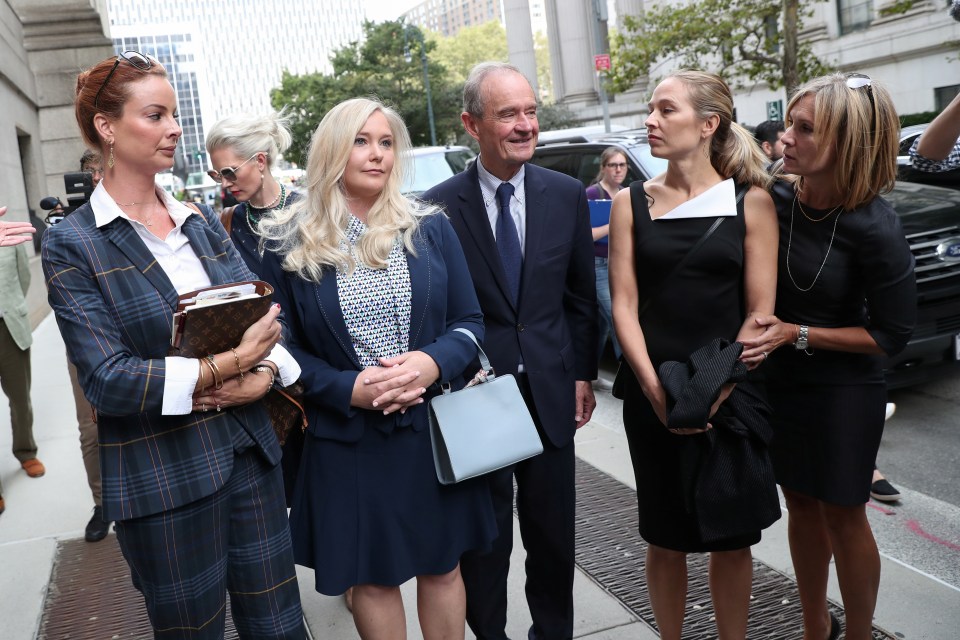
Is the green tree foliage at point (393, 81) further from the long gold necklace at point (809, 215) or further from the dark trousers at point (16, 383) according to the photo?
the long gold necklace at point (809, 215)

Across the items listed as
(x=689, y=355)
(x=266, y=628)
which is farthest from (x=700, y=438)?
(x=266, y=628)

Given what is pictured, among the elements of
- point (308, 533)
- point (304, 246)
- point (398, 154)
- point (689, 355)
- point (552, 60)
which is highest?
point (552, 60)

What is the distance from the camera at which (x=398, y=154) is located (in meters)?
3.22

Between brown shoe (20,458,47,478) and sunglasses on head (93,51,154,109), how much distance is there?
5.03 metres

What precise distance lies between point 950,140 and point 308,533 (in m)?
2.83

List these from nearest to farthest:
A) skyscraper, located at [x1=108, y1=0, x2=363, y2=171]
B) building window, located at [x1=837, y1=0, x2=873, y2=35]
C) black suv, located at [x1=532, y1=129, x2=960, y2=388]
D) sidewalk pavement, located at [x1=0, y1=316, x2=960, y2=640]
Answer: sidewalk pavement, located at [x1=0, y1=316, x2=960, y2=640] → black suv, located at [x1=532, y1=129, x2=960, y2=388] → building window, located at [x1=837, y1=0, x2=873, y2=35] → skyscraper, located at [x1=108, y1=0, x2=363, y2=171]

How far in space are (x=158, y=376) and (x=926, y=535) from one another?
3.93 metres

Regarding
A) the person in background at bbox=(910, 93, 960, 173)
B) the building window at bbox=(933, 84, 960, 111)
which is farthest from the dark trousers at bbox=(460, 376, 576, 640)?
the building window at bbox=(933, 84, 960, 111)

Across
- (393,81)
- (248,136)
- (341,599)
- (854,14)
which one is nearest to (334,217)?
(248,136)

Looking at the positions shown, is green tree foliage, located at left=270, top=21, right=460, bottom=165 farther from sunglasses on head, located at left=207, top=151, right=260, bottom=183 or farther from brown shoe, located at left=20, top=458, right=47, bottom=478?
sunglasses on head, located at left=207, top=151, right=260, bottom=183

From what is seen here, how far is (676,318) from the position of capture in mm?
3150

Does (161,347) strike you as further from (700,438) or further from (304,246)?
(700,438)

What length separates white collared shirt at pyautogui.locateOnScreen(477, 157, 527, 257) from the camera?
3564 mm

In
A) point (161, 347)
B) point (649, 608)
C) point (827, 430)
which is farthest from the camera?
point (649, 608)
